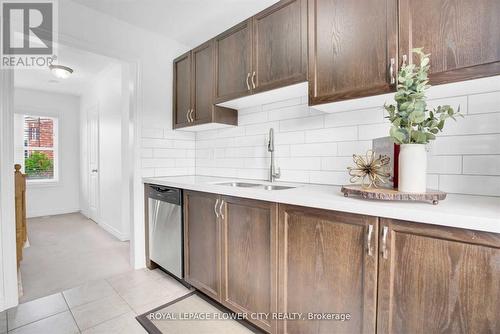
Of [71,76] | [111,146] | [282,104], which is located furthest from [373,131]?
[71,76]

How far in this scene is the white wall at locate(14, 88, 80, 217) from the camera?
4652 millimetres

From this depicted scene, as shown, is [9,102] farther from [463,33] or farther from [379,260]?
[463,33]

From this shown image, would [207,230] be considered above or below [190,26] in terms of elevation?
below

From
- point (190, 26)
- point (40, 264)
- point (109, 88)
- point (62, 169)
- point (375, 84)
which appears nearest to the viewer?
point (375, 84)

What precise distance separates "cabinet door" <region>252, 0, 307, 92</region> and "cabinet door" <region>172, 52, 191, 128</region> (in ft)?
3.17

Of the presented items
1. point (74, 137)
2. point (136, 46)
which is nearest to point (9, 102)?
point (136, 46)

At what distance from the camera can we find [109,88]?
3.73m

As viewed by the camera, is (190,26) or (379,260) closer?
(379,260)

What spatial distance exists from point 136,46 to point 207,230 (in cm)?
203

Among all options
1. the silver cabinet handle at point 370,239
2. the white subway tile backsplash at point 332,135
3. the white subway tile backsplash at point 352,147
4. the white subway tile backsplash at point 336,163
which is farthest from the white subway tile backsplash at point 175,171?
the silver cabinet handle at point 370,239

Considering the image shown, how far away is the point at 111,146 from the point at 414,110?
3873mm

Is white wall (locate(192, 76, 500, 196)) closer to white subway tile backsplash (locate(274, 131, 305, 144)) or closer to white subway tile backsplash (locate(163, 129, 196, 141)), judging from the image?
white subway tile backsplash (locate(274, 131, 305, 144))

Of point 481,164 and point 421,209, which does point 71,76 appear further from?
point 481,164

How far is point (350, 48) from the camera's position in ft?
4.31
